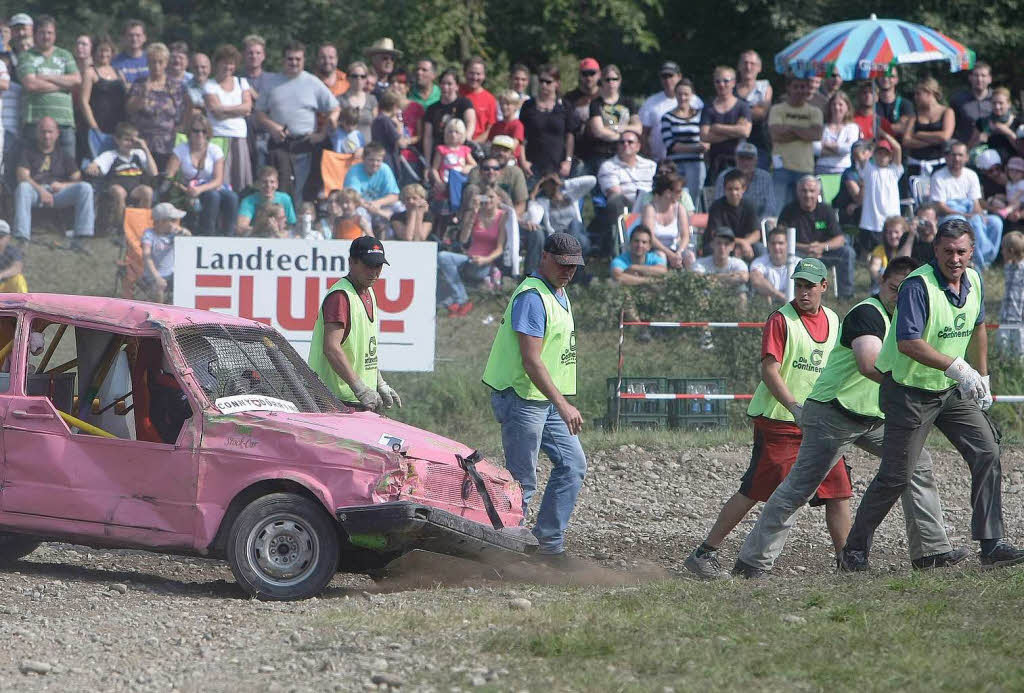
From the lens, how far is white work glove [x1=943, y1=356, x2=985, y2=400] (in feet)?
25.9

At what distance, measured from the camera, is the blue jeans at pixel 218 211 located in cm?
1617

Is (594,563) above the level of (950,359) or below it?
below

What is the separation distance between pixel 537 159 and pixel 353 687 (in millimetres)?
12396

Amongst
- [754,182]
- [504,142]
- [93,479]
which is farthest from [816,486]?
[504,142]

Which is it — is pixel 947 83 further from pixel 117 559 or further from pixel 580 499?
pixel 117 559

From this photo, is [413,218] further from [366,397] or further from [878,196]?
[366,397]

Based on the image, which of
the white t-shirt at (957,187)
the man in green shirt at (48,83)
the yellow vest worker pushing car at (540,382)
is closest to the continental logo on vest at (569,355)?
the yellow vest worker pushing car at (540,382)

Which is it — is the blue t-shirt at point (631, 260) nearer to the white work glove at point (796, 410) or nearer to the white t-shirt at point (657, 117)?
the white t-shirt at point (657, 117)

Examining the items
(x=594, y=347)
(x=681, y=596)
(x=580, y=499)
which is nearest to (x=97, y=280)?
(x=594, y=347)

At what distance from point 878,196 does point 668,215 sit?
293 cm

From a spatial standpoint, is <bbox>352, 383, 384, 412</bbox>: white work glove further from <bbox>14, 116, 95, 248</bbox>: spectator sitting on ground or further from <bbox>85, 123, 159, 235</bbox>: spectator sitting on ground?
<bbox>85, 123, 159, 235</bbox>: spectator sitting on ground

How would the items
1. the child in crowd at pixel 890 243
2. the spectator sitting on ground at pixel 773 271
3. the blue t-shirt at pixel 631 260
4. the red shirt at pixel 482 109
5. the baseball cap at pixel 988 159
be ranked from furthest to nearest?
1. the baseball cap at pixel 988 159
2. the red shirt at pixel 482 109
3. the child in crowd at pixel 890 243
4. the blue t-shirt at pixel 631 260
5. the spectator sitting on ground at pixel 773 271

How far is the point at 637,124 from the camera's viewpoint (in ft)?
59.1

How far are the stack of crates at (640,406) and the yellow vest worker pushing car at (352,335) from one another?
4839mm
